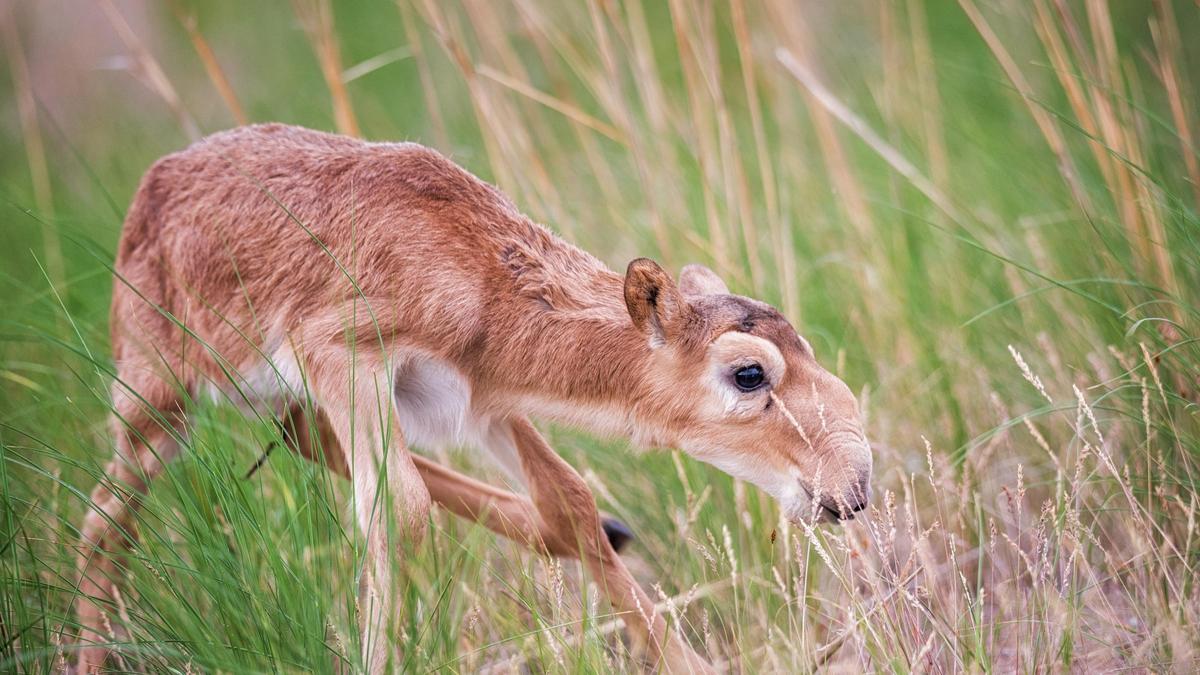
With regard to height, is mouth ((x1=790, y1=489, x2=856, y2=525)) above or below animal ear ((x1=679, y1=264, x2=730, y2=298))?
below

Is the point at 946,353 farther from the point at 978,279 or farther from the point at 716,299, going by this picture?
the point at 716,299

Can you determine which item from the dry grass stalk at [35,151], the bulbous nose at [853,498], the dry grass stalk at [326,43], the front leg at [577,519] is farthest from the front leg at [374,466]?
the dry grass stalk at [35,151]

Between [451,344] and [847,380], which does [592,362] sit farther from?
[847,380]

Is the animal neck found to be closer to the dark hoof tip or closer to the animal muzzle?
the dark hoof tip

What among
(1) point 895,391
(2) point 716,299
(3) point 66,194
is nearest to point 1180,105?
(1) point 895,391

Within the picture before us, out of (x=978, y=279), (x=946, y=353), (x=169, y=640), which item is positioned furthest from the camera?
(x=978, y=279)

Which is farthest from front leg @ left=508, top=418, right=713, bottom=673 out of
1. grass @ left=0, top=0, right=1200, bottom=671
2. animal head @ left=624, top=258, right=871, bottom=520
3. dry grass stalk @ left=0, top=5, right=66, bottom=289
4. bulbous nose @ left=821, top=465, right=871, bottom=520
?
dry grass stalk @ left=0, top=5, right=66, bottom=289

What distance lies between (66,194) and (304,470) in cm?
800

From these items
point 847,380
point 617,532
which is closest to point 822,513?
point 617,532

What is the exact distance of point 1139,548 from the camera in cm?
387

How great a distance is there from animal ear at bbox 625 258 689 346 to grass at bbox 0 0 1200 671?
68cm

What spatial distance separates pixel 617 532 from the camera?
4969 millimetres

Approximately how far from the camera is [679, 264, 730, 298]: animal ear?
15.6ft

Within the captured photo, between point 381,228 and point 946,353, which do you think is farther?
point 946,353
